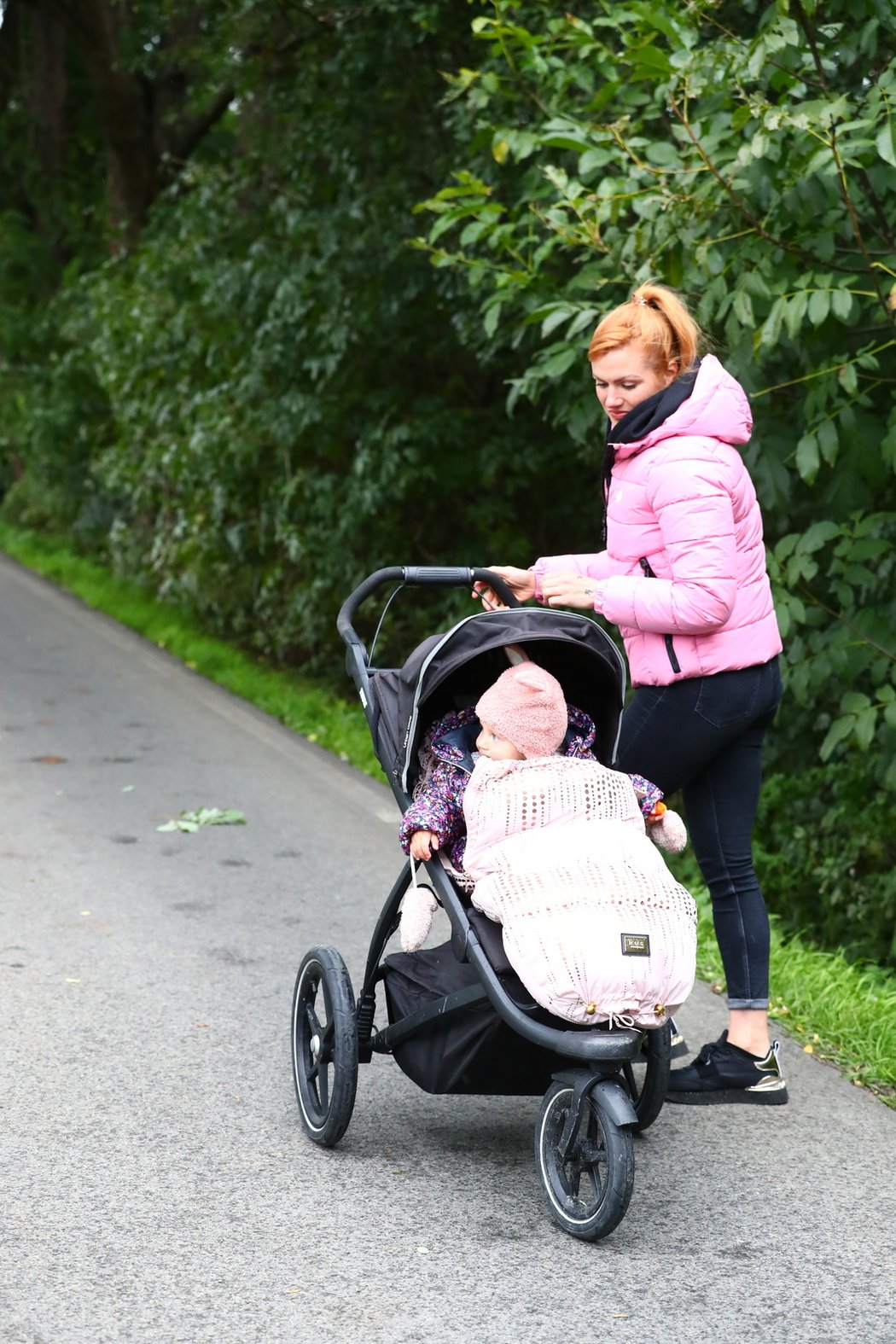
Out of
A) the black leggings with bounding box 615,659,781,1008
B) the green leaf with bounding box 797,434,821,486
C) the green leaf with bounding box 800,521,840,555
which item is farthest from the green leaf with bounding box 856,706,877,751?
the black leggings with bounding box 615,659,781,1008

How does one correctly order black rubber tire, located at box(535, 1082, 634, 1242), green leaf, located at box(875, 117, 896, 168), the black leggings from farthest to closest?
green leaf, located at box(875, 117, 896, 168) → the black leggings → black rubber tire, located at box(535, 1082, 634, 1242)

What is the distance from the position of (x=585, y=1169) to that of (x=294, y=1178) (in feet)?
2.45

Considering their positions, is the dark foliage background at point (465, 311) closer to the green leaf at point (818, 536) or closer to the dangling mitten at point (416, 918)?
the green leaf at point (818, 536)

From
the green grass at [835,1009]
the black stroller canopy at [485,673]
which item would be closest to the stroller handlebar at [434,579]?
the black stroller canopy at [485,673]

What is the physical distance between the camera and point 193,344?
39.3ft

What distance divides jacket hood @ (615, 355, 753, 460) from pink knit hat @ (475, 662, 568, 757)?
0.67 meters

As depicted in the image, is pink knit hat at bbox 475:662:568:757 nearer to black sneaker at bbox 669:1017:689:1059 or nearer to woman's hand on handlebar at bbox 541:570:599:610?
woman's hand on handlebar at bbox 541:570:599:610

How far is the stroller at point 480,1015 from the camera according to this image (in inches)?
140

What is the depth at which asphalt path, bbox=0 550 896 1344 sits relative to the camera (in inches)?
130

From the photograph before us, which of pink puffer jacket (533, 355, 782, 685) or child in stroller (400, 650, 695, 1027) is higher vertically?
pink puffer jacket (533, 355, 782, 685)

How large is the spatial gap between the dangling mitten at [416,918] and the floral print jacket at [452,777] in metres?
0.12

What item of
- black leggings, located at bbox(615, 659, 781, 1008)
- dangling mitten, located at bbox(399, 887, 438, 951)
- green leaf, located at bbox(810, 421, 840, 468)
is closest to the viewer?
dangling mitten, located at bbox(399, 887, 438, 951)

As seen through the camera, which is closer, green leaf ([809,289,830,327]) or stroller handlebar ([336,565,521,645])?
stroller handlebar ([336,565,521,645])

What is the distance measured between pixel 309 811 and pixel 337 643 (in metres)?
4.47
